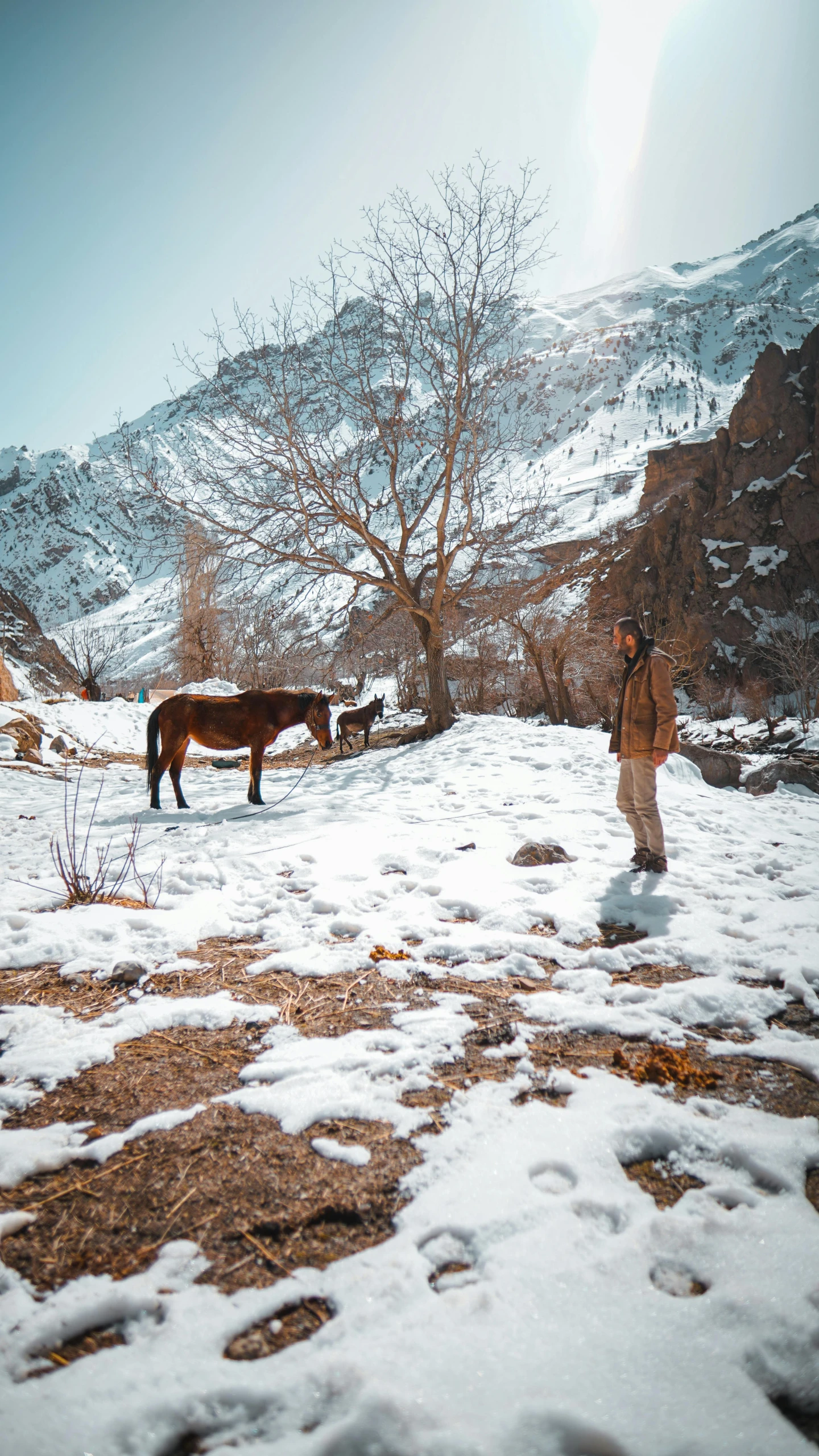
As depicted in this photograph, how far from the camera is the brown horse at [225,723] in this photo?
6.56 metres

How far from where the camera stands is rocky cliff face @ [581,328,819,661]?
62.4m

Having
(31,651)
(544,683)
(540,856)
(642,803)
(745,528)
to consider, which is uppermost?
(745,528)

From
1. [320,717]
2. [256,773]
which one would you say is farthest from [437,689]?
[256,773]

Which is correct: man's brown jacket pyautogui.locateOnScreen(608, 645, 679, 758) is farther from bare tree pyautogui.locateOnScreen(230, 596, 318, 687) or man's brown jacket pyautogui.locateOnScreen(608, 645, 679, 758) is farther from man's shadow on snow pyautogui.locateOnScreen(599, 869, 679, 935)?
bare tree pyautogui.locateOnScreen(230, 596, 318, 687)

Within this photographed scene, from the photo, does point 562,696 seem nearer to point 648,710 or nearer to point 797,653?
point 797,653

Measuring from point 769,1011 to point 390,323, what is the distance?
13.0 metres

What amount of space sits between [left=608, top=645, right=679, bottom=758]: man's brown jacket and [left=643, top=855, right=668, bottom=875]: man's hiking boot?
0.78 metres

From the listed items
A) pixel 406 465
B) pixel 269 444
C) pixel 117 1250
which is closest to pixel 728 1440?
pixel 117 1250

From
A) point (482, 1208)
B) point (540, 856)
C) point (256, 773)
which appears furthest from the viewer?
point (256, 773)

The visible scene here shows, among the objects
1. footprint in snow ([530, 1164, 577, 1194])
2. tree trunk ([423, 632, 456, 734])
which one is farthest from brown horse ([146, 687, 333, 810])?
footprint in snow ([530, 1164, 577, 1194])

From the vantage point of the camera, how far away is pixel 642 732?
15.2 ft

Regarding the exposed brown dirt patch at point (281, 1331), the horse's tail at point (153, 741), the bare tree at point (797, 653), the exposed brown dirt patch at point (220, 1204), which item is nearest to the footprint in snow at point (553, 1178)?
the exposed brown dirt patch at point (220, 1204)

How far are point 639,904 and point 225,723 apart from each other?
4.87 metres

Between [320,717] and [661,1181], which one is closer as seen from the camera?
[661,1181]
